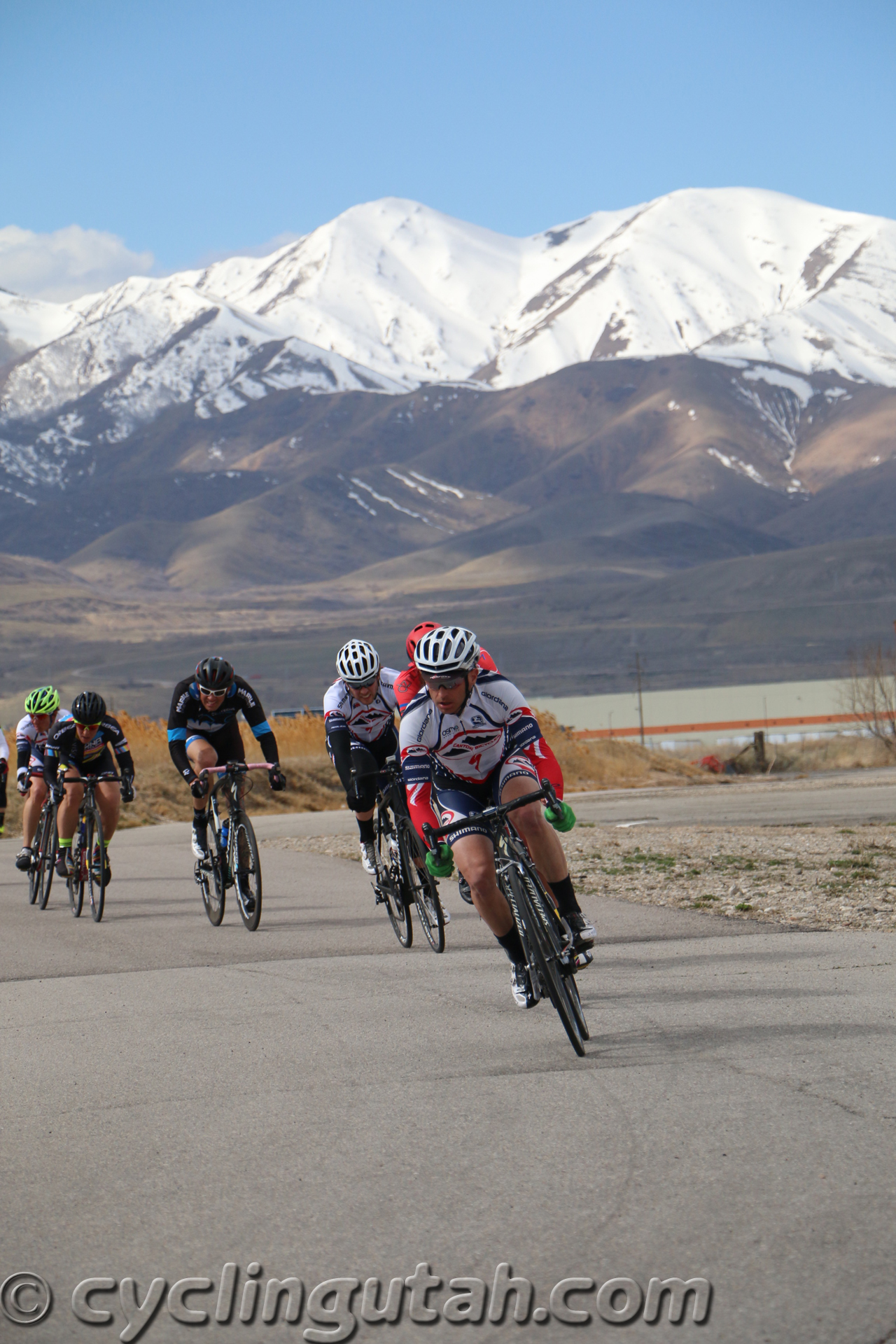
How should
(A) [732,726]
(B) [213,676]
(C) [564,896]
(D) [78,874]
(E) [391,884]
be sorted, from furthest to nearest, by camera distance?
(A) [732,726] → (D) [78,874] → (B) [213,676] → (E) [391,884] → (C) [564,896]

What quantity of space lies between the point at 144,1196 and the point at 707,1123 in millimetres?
1932

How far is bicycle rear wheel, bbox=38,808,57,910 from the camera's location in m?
13.1

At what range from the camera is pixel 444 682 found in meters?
6.85

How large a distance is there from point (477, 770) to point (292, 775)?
81.2ft

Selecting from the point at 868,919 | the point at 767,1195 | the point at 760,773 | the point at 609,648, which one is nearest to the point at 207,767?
the point at 868,919

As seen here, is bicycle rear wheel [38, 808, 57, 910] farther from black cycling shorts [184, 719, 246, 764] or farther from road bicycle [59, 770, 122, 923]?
black cycling shorts [184, 719, 246, 764]

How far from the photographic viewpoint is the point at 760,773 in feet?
163

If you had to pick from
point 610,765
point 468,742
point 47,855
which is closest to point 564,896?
point 468,742

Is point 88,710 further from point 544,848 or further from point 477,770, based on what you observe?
point 544,848

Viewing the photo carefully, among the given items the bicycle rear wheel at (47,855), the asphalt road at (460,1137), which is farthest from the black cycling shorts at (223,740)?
the asphalt road at (460,1137)

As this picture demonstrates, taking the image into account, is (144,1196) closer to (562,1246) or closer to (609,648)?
(562,1246)

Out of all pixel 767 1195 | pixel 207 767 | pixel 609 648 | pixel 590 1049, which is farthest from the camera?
pixel 609 648

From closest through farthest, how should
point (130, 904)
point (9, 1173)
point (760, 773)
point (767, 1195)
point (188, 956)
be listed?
point (767, 1195)
point (9, 1173)
point (188, 956)
point (130, 904)
point (760, 773)

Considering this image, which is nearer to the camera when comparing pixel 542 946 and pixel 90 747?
pixel 542 946
